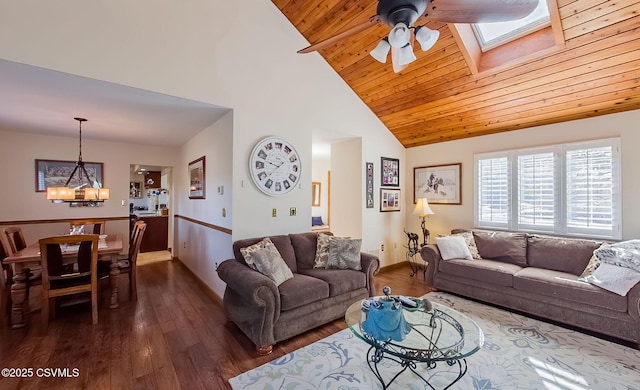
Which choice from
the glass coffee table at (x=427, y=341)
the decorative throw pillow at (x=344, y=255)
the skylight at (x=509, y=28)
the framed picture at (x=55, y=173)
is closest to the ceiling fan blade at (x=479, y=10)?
the skylight at (x=509, y=28)

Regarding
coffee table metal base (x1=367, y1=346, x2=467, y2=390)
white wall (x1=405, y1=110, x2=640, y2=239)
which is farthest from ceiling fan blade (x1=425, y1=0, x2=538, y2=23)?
white wall (x1=405, y1=110, x2=640, y2=239)

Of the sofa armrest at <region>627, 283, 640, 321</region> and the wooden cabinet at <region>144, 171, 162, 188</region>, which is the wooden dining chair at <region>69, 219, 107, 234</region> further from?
the sofa armrest at <region>627, 283, 640, 321</region>

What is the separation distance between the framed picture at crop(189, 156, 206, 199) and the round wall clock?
124cm

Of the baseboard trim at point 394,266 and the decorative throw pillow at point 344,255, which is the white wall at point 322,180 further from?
the decorative throw pillow at point 344,255

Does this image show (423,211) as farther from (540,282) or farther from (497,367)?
(497,367)

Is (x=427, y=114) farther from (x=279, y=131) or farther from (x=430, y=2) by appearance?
(x=430, y=2)

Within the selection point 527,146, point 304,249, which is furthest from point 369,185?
point 527,146

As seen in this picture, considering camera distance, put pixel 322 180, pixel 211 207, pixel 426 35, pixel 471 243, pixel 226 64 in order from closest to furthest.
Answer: pixel 426 35, pixel 226 64, pixel 211 207, pixel 471 243, pixel 322 180

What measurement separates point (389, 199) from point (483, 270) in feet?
6.73

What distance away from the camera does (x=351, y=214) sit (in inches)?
187

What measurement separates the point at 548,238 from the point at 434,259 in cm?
146

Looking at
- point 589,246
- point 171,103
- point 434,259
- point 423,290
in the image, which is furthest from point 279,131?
point 589,246

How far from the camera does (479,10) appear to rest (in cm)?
166

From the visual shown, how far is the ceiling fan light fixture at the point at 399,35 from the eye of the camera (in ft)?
5.61
